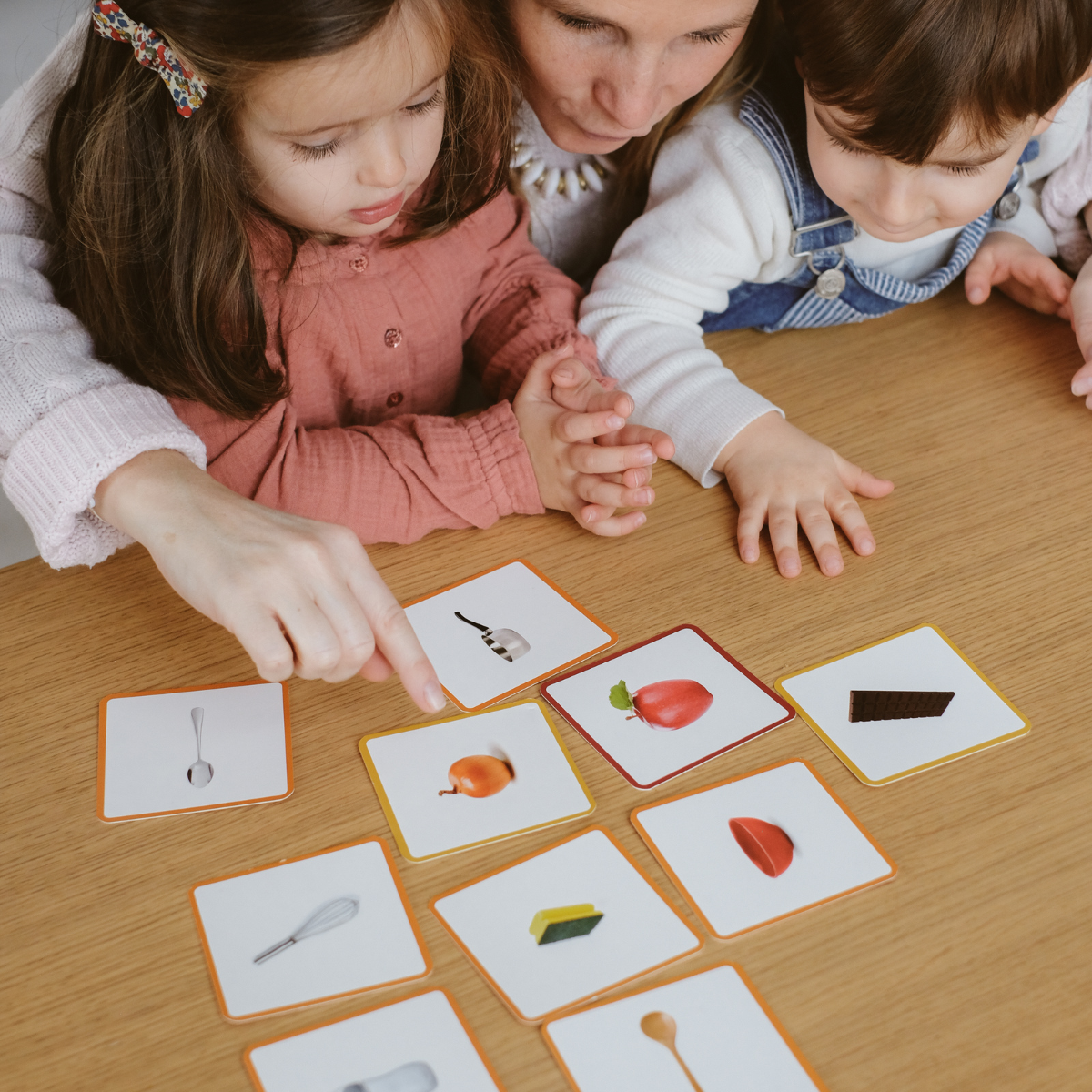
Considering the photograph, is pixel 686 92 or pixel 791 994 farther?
pixel 686 92

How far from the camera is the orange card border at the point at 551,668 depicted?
2.48 ft

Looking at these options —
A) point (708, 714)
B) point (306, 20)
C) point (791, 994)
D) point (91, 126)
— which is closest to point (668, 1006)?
point (791, 994)

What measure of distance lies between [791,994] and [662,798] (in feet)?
0.48

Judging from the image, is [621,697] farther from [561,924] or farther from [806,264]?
[806,264]

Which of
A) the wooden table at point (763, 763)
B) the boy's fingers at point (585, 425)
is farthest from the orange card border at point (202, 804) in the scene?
the boy's fingers at point (585, 425)

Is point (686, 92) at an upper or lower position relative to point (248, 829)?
upper

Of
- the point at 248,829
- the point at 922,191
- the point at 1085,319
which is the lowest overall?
the point at 248,829

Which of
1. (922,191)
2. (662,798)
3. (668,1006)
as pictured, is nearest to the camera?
(668,1006)

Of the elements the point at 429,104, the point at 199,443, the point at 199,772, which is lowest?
the point at 199,772

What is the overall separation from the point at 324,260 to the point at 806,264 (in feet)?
1.62

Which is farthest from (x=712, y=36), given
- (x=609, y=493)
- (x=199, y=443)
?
(x=199, y=443)

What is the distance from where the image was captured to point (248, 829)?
0.67 meters

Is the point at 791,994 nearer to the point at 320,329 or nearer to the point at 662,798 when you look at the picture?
the point at 662,798

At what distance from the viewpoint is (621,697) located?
0.75m
